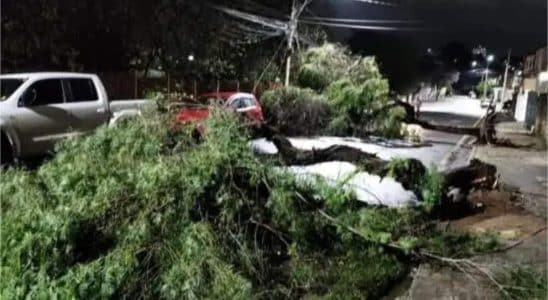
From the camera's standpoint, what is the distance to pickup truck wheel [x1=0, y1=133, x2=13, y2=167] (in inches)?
312

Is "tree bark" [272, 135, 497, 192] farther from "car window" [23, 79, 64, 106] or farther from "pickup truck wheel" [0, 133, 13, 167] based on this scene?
Result: "pickup truck wheel" [0, 133, 13, 167]

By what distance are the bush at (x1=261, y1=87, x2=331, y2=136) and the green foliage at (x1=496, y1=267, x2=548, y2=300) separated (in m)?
13.0

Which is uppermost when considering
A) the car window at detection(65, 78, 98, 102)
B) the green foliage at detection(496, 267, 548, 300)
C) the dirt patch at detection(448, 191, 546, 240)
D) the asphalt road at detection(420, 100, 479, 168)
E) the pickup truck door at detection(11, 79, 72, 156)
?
the car window at detection(65, 78, 98, 102)

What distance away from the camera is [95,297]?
4121 millimetres

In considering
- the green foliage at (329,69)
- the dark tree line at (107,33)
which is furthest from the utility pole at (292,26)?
the dark tree line at (107,33)

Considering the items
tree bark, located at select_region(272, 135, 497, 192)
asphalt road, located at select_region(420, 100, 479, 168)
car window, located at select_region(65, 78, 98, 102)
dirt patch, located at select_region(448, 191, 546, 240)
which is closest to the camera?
dirt patch, located at select_region(448, 191, 546, 240)

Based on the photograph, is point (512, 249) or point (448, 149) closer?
point (512, 249)

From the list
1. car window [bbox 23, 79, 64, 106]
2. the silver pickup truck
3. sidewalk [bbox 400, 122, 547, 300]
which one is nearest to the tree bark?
sidewalk [bbox 400, 122, 547, 300]

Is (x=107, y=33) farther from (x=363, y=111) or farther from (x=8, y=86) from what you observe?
(x=363, y=111)

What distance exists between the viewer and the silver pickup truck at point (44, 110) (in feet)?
26.3

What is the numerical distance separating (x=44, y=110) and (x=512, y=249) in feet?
24.5

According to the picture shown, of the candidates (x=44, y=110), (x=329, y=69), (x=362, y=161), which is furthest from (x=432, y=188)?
(x=329, y=69)

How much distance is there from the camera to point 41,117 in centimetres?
840

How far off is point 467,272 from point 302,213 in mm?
1791
